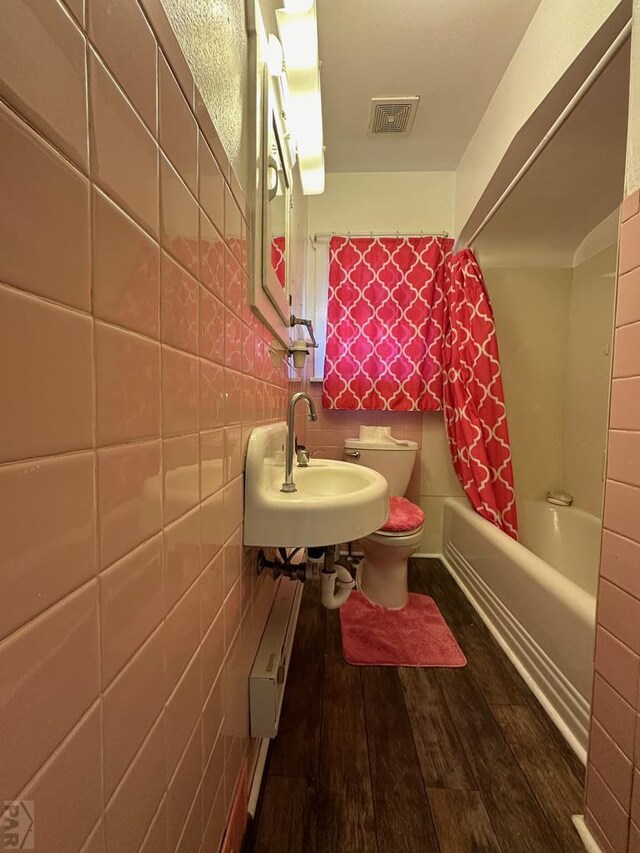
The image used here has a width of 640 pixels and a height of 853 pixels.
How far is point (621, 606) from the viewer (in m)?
0.72

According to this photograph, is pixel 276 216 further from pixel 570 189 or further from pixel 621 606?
→ pixel 570 189

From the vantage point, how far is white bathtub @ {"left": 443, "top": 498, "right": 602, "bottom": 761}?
100cm

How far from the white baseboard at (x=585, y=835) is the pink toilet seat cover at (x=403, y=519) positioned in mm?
872

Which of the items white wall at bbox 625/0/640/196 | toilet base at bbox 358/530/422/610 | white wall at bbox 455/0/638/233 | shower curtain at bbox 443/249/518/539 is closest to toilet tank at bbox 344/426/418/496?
shower curtain at bbox 443/249/518/539

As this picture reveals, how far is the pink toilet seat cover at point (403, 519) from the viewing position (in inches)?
59.1

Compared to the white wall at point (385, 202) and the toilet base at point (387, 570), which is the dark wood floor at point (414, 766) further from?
the white wall at point (385, 202)

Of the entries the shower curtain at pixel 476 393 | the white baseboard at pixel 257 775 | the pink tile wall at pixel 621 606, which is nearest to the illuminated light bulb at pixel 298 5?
the pink tile wall at pixel 621 606

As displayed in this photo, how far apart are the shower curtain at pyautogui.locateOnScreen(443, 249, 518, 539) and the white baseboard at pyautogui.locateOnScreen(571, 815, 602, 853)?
3.85ft

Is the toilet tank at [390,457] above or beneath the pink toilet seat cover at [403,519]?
above

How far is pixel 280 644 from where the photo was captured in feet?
3.16

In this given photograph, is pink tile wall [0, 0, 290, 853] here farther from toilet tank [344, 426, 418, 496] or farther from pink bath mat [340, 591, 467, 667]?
toilet tank [344, 426, 418, 496]

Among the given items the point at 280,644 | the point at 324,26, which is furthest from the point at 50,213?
the point at 324,26

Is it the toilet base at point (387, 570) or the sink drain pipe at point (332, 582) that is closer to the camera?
the sink drain pipe at point (332, 582)

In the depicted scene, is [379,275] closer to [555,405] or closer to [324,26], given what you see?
[324,26]
